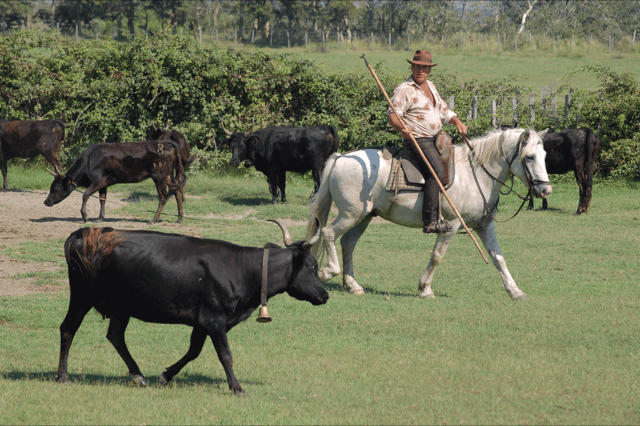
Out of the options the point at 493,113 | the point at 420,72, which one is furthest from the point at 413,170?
the point at 493,113

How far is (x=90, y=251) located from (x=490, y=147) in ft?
A: 19.1

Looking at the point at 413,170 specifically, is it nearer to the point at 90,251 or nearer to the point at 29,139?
the point at 90,251

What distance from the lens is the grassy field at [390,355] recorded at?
5.57m

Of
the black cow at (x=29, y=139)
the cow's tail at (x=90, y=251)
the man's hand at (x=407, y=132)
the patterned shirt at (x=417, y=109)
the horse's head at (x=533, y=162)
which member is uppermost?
the patterned shirt at (x=417, y=109)

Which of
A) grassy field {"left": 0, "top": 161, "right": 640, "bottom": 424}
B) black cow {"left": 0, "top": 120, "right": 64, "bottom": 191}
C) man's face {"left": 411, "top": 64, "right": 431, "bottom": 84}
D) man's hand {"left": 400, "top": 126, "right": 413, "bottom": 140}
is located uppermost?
man's face {"left": 411, "top": 64, "right": 431, "bottom": 84}

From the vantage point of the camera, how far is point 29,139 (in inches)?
749

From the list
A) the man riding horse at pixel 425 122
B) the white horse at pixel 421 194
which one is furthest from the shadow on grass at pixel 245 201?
the man riding horse at pixel 425 122

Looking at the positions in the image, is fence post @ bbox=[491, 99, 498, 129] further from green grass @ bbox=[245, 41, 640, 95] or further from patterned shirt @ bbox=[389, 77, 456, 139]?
green grass @ bbox=[245, 41, 640, 95]

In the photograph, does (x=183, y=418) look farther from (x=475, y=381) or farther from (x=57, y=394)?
(x=475, y=381)

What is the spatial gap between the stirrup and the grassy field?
90 cm

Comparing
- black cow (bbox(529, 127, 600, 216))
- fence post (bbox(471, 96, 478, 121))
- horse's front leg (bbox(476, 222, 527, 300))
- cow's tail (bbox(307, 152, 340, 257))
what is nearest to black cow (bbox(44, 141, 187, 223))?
cow's tail (bbox(307, 152, 340, 257))

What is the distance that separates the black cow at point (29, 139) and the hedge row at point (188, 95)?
214 centimetres

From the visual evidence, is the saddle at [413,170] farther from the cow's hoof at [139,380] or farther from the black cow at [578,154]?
the black cow at [578,154]

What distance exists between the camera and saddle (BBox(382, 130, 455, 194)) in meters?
9.80
